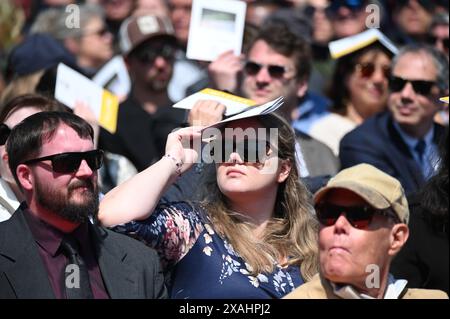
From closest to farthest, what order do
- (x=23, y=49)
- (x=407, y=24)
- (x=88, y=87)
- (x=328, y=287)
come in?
(x=328, y=287) < (x=88, y=87) < (x=23, y=49) < (x=407, y=24)

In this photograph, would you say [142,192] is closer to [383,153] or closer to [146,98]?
[383,153]

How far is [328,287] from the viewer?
459 centimetres

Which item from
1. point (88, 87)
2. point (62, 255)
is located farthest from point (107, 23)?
point (62, 255)

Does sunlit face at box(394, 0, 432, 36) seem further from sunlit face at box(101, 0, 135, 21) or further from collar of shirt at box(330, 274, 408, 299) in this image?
collar of shirt at box(330, 274, 408, 299)

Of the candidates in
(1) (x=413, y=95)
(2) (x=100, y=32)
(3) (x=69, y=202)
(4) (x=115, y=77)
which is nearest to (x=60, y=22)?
(2) (x=100, y=32)

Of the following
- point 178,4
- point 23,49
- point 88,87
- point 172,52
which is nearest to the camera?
point 88,87

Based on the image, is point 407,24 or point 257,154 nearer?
point 257,154

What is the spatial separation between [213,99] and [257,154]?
42cm

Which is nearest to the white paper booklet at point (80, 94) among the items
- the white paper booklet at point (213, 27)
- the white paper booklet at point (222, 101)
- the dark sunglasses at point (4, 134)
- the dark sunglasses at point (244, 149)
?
the white paper booklet at point (213, 27)

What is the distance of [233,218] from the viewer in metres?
5.42

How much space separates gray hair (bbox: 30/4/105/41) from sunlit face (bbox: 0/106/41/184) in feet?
11.3

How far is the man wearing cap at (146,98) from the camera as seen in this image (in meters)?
7.86

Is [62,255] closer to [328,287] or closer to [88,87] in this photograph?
[328,287]

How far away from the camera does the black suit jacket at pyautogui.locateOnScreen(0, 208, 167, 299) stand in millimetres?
4609
